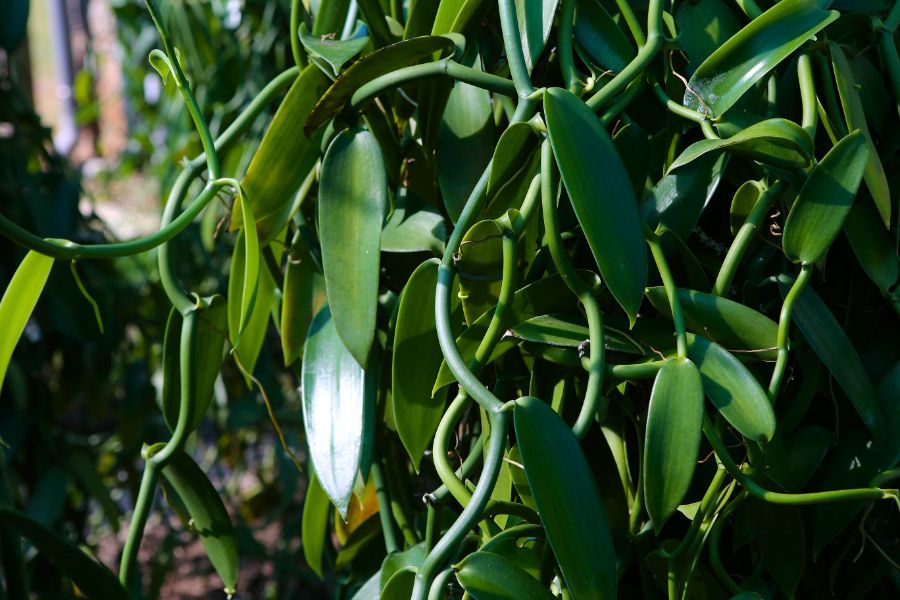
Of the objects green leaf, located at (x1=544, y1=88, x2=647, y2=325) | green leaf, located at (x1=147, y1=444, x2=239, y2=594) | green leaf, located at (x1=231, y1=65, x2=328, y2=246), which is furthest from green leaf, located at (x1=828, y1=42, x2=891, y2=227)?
green leaf, located at (x1=147, y1=444, x2=239, y2=594)

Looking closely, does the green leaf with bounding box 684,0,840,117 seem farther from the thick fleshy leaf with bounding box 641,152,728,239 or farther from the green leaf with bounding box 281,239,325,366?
the green leaf with bounding box 281,239,325,366

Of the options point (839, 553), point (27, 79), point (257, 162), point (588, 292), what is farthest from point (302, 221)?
point (27, 79)

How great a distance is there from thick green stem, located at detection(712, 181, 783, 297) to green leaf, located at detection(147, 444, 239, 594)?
0.85 feet

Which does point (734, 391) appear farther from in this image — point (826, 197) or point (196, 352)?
point (196, 352)

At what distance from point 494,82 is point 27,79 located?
4.20 feet

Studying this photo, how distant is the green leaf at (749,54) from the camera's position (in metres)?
0.34

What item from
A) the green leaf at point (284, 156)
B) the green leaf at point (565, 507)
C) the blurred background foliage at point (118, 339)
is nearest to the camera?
the green leaf at point (565, 507)

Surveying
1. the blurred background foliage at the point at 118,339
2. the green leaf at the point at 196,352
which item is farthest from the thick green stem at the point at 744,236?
the blurred background foliage at the point at 118,339

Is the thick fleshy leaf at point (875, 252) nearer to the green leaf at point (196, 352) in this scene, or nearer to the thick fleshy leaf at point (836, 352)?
the thick fleshy leaf at point (836, 352)

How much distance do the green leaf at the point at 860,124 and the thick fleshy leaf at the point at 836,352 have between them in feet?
0.14

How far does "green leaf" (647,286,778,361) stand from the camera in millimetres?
333

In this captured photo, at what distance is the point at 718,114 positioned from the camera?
0.34 m

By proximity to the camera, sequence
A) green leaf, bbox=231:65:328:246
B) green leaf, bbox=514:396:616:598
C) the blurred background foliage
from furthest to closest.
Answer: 1. the blurred background foliage
2. green leaf, bbox=231:65:328:246
3. green leaf, bbox=514:396:616:598

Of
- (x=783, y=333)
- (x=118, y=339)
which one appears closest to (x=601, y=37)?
(x=783, y=333)
